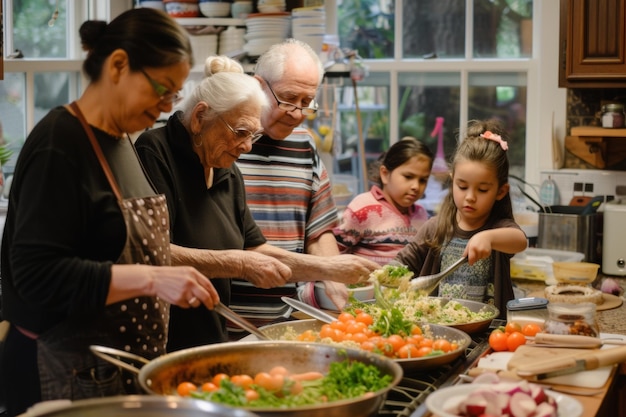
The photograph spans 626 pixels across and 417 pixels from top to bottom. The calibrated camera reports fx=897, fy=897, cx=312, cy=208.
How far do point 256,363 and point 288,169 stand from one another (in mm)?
1223

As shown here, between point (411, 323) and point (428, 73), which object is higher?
point (428, 73)

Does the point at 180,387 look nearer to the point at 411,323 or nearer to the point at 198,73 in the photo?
the point at 411,323

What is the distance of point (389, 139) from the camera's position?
4688mm

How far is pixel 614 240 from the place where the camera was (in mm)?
3965

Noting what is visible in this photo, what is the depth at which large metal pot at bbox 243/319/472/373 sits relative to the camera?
6.49ft

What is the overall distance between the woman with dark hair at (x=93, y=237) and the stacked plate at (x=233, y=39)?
2.62 metres

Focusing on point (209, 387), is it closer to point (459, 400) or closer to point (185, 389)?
point (185, 389)

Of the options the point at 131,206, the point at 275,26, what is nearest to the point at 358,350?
the point at 131,206

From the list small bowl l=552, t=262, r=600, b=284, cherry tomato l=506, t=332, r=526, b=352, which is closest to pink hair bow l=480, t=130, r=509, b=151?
small bowl l=552, t=262, r=600, b=284

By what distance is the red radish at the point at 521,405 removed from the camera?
5.28ft

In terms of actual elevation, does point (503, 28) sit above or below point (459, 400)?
above

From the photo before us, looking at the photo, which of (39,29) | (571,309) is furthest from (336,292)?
(39,29)

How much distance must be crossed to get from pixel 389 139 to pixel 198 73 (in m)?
1.05

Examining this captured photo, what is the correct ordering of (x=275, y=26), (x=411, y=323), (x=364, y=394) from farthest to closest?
(x=275, y=26)
(x=411, y=323)
(x=364, y=394)
